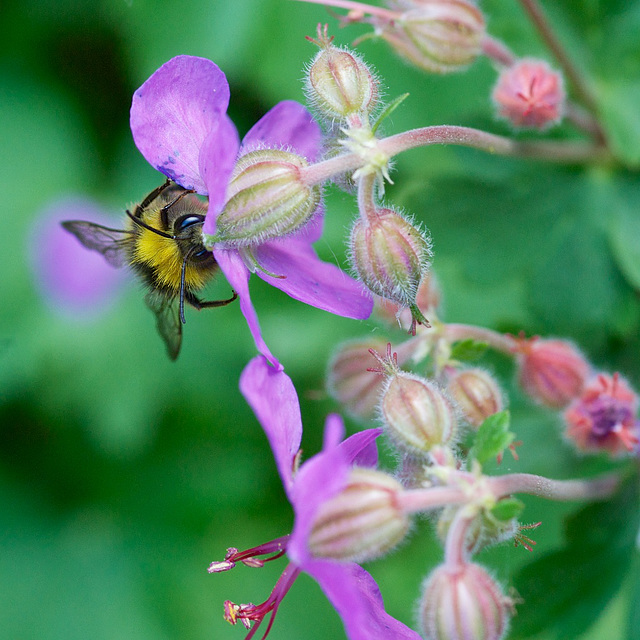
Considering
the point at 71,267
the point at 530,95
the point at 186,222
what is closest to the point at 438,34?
the point at 530,95

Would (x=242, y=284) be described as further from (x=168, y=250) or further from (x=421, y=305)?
(x=421, y=305)

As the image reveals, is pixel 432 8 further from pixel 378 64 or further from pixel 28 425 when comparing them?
pixel 28 425

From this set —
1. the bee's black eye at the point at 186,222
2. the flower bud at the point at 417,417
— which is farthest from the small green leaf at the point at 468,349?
the bee's black eye at the point at 186,222

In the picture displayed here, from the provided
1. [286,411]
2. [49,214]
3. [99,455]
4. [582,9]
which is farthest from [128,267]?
[49,214]

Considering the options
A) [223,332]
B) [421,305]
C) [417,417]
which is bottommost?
[223,332]

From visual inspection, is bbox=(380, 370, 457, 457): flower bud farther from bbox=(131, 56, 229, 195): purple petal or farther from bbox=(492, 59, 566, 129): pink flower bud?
bbox=(492, 59, 566, 129): pink flower bud

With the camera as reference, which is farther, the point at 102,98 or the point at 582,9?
the point at 102,98

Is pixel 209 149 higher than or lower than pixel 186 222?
higher

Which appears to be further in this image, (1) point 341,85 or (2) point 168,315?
(2) point 168,315
